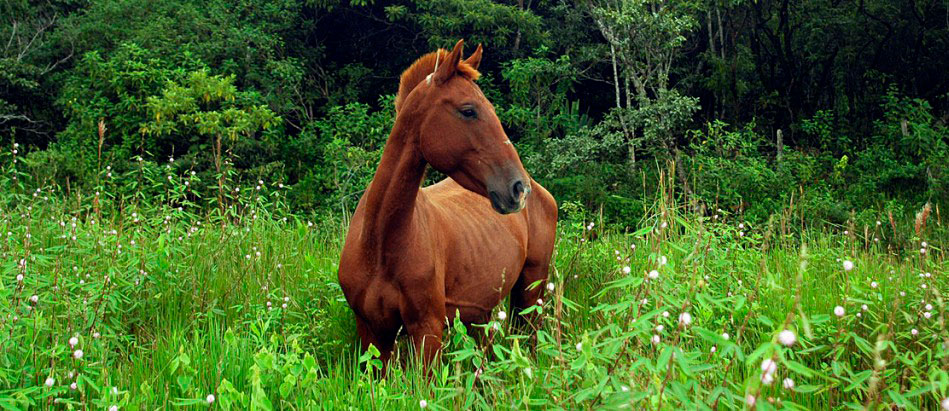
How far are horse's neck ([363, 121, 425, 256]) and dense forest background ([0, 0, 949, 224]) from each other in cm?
690

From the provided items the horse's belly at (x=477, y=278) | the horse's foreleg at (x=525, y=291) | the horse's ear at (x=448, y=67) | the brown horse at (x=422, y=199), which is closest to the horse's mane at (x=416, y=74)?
the brown horse at (x=422, y=199)

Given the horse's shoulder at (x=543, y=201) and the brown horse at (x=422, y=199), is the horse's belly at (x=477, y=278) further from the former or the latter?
the horse's shoulder at (x=543, y=201)

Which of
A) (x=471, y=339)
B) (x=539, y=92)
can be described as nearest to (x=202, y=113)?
(x=539, y=92)

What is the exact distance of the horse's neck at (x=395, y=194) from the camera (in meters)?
3.19

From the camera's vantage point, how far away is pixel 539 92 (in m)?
13.2

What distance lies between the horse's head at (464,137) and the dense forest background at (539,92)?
23.2 ft

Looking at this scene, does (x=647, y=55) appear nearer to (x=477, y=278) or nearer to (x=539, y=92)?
(x=539, y=92)

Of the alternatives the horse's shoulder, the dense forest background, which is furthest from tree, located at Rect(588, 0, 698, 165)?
the horse's shoulder

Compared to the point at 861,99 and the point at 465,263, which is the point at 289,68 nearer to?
the point at 465,263

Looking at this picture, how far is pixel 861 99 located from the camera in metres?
14.7

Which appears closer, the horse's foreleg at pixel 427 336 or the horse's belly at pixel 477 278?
the horse's foreleg at pixel 427 336

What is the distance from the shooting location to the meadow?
6.05ft

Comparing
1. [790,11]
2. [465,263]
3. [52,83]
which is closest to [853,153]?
[790,11]

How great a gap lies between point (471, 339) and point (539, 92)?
442 inches
